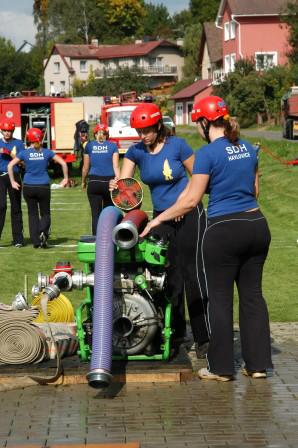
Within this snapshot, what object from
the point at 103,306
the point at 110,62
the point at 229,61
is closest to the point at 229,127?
the point at 103,306

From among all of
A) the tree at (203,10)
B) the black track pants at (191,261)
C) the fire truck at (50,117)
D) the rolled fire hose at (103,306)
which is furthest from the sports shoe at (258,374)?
the tree at (203,10)

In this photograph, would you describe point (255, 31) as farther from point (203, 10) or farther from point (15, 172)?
point (15, 172)

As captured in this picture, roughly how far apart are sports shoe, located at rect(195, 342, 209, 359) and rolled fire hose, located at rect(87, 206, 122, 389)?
4.29ft

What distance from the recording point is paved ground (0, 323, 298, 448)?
6.37m

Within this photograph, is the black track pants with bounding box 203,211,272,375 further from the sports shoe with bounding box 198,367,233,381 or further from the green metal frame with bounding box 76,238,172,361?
the green metal frame with bounding box 76,238,172,361

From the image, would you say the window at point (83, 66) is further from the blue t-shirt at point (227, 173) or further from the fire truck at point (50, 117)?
the blue t-shirt at point (227, 173)

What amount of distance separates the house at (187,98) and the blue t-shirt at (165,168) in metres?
79.0

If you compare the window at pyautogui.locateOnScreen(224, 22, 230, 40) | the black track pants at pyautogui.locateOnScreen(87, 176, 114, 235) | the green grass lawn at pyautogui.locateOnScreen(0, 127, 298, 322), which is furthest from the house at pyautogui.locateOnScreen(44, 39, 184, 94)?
the black track pants at pyautogui.locateOnScreen(87, 176, 114, 235)

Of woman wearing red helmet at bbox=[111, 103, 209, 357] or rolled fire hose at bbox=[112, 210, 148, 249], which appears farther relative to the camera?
woman wearing red helmet at bbox=[111, 103, 209, 357]

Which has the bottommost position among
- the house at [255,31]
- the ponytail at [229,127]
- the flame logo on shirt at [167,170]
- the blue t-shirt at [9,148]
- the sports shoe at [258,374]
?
the sports shoe at [258,374]

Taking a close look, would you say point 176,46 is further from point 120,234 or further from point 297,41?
point 120,234

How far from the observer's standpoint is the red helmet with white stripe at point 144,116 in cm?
834

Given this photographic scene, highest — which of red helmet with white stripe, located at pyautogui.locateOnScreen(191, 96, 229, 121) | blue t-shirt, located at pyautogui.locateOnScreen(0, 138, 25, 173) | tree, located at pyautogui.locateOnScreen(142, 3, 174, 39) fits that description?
tree, located at pyautogui.locateOnScreen(142, 3, 174, 39)

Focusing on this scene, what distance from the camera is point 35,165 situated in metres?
17.4
